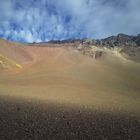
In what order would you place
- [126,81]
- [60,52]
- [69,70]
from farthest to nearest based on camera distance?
[60,52]
[69,70]
[126,81]

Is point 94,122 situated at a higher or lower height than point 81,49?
lower

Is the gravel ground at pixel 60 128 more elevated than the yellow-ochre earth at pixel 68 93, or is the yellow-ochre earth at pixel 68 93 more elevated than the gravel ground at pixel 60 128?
the yellow-ochre earth at pixel 68 93

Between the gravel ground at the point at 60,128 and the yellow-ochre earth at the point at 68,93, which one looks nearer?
the gravel ground at the point at 60,128

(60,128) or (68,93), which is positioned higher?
(68,93)

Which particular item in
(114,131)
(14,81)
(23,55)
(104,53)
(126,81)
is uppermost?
(104,53)

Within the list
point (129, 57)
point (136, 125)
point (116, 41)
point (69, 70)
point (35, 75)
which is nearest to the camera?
point (136, 125)

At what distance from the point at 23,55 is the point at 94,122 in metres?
59.7

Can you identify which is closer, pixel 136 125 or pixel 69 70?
pixel 136 125

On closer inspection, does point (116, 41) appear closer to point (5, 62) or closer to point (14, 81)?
point (5, 62)

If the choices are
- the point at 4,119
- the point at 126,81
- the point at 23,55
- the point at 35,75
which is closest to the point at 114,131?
the point at 4,119

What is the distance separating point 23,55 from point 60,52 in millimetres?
13527

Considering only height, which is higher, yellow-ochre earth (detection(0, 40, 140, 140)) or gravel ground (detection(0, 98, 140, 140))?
yellow-ochre earth (detection(0, 40, 140, 140))

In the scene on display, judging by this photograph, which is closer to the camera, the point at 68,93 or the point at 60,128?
the point at 60,128

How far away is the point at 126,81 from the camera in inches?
2495
